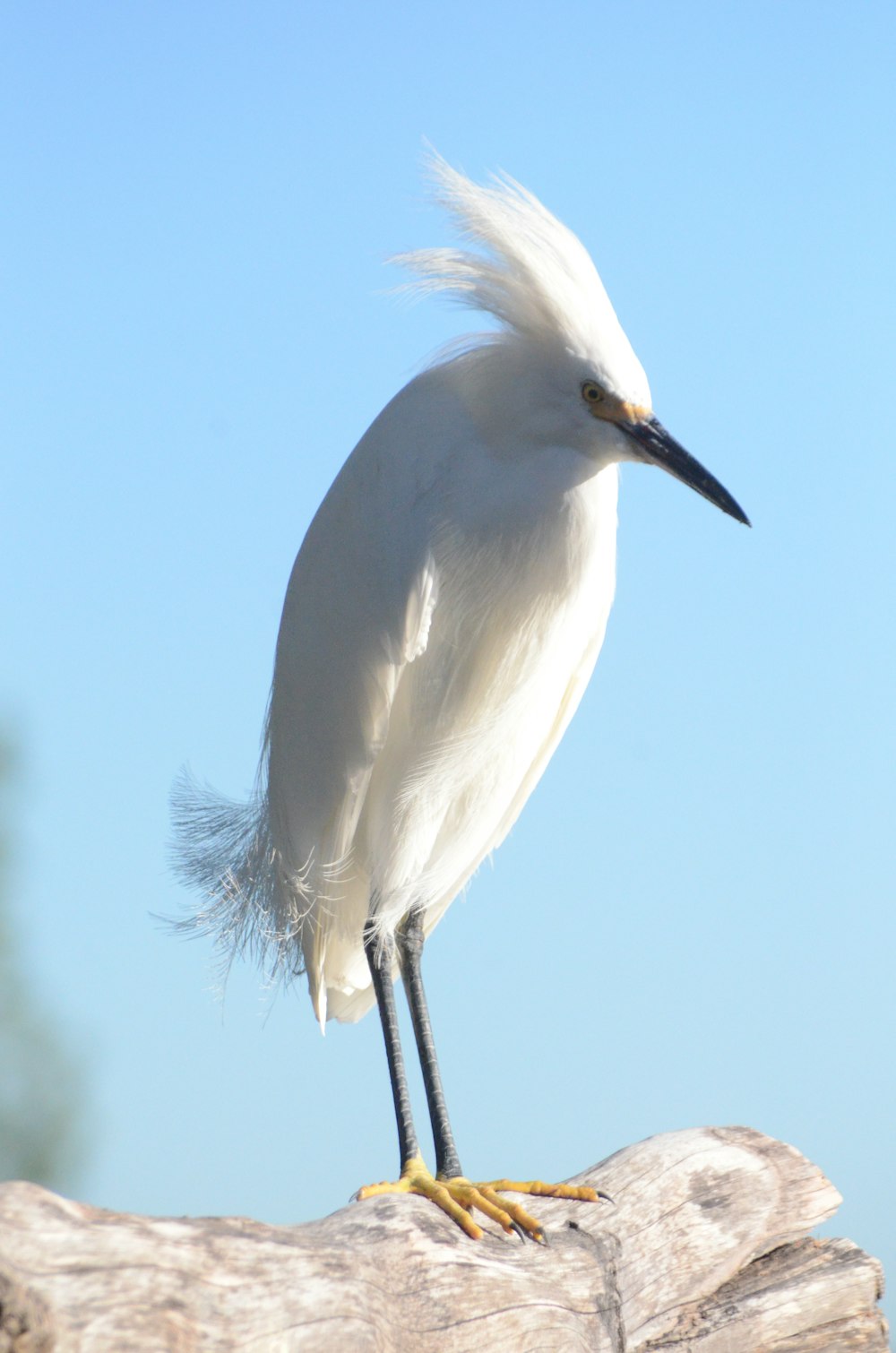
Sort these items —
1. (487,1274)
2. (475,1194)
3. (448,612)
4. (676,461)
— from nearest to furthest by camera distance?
1. (487,1274)
2. (475,1194)
3. (676,461)
4. (448,612)

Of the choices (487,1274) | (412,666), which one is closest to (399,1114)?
(487,1274)

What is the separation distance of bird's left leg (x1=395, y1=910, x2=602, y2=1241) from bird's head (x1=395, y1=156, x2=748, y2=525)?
1.28 meters

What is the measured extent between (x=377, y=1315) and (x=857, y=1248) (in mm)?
1437

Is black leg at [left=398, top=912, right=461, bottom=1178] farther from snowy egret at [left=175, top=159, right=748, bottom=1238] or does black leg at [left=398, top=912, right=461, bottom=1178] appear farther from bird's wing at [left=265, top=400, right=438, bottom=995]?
bird's wing at [left=265, top=400, right=438, bottom=995]

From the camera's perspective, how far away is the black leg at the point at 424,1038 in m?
2.91

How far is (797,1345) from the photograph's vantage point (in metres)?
2.69

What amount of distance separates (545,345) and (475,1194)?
1.78 m

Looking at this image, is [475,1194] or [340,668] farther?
[340,668]

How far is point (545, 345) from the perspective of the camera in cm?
279

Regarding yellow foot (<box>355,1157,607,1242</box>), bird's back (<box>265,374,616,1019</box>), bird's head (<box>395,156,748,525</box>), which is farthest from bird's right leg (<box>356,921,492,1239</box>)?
bird's head (<box>395,156,748,525</box>)

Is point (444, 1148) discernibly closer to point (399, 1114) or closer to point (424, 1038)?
point (399, 1114)

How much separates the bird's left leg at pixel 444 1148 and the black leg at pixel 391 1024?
0.06 m

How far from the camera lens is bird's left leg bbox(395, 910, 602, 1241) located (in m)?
2.54

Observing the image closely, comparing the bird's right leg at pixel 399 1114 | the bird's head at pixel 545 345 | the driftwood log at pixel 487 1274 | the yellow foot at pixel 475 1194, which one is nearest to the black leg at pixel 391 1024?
the bird's right leg at pixel 399 1114
